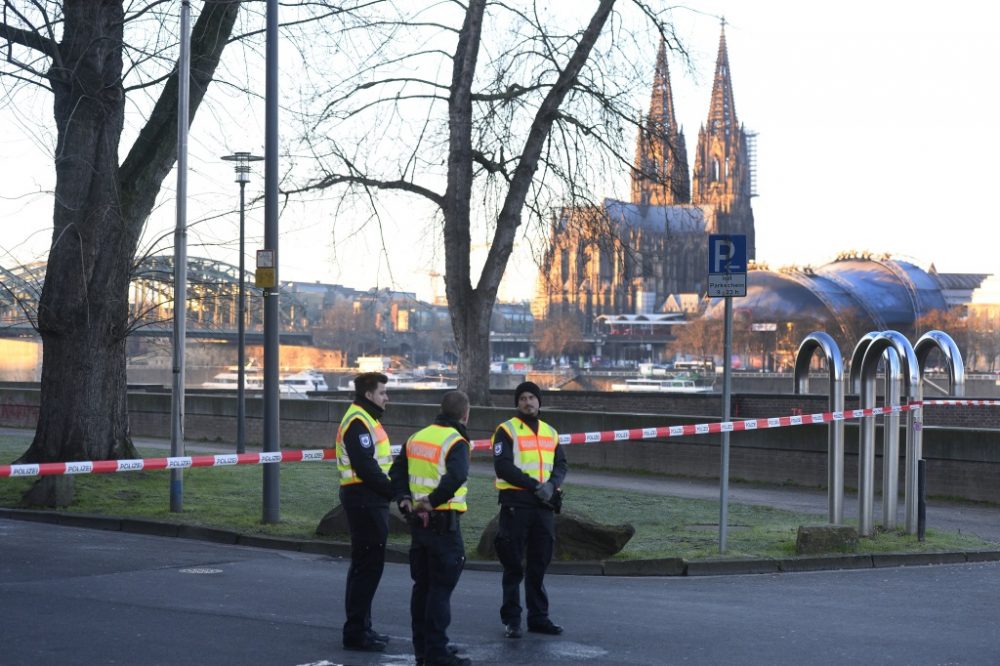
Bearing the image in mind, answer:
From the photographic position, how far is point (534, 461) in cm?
892

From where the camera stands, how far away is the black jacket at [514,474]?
8.74 meters

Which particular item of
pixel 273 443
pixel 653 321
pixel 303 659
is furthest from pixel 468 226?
pixel 653 321

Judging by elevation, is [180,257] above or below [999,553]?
above

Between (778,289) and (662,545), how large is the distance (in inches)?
5609

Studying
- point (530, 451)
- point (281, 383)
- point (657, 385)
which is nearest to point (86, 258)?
point (530, 451)

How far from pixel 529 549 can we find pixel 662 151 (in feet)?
69.1

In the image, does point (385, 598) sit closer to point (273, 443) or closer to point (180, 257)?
point (273, 443)

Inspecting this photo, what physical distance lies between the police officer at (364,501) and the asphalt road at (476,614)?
0.64 feet

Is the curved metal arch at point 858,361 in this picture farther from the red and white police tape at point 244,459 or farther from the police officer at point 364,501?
the police officer at point 364,501

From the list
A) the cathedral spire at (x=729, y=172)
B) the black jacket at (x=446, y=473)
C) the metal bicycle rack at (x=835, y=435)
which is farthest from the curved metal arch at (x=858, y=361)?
the cathedral spire at (x=729, y=172)

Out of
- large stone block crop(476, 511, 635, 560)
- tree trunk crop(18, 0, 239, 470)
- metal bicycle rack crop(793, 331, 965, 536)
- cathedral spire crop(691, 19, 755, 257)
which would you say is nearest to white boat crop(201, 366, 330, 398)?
tree trunk crop(18, 0, 239, 470)

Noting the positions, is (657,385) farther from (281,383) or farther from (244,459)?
(244,459)

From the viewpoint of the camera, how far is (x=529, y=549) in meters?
8.84

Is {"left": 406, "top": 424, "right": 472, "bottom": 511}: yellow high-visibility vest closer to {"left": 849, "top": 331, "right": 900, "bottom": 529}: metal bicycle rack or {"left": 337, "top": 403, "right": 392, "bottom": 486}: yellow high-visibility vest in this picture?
{"left": 337, "top": 403, "right": 392, "bottom": 486}: yellow high-visibility vest
